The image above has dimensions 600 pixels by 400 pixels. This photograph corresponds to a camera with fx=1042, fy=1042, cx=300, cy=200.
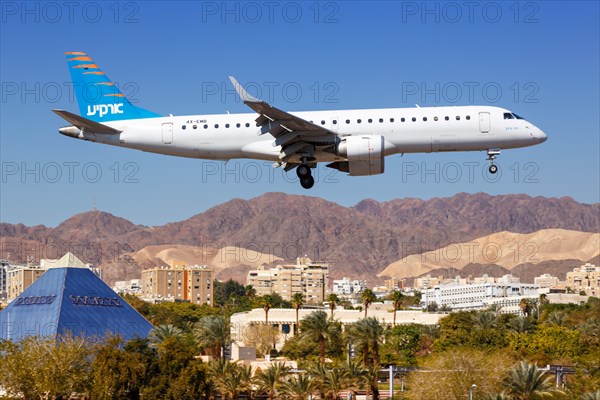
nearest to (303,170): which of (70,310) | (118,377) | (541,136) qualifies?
(541,136)

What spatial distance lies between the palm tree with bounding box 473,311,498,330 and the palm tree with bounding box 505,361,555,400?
230 feet

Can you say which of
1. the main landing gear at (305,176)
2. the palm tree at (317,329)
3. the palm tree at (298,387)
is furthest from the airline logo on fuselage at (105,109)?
the palm tree at (317,329)

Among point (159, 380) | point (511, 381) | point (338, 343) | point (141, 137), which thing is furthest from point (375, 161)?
point (338, 343)

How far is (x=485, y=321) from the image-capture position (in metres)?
149

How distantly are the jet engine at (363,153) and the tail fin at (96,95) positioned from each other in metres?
13.8

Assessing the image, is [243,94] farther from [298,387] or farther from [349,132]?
[298,387]

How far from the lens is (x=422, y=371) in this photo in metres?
83.8

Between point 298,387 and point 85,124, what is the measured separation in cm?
3057

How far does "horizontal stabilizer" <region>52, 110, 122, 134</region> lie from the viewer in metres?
63.3

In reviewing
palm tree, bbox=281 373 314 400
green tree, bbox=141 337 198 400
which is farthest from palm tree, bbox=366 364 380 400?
green tree, bbox=141 337 198 400

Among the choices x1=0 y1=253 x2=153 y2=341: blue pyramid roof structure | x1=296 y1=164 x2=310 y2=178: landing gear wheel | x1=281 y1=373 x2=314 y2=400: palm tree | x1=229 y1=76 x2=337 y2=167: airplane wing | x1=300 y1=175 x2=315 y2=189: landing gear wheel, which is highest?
x1=229 y1=76 x2=337 y2=167: airplane wing

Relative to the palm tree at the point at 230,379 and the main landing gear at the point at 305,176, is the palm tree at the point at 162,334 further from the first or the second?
the main landing gear at the point at 305,176

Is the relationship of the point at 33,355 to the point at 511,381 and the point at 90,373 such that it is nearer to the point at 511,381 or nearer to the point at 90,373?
the point at 90,373

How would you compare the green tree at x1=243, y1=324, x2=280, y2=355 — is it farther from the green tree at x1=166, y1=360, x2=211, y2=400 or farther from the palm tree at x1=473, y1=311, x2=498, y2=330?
the green tree at x1=166, y1=360, x2=211, y2=400
